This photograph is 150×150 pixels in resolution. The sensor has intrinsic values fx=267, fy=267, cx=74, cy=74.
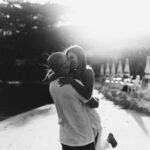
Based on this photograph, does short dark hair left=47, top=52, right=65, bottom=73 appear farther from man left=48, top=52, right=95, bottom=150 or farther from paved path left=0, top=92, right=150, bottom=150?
paved path left=0, top=92, right=150, bottom=150

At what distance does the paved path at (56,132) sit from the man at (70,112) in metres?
2.75

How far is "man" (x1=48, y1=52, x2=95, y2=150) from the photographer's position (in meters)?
2.14

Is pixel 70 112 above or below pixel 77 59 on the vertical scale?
below

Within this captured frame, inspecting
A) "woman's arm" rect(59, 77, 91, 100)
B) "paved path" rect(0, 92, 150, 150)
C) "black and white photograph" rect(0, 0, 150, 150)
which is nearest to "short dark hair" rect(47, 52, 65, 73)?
"woman's arm" rect(59, 77, 91, 100)

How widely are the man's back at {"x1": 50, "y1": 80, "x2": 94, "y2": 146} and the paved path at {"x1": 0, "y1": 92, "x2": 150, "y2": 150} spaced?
2.76 m

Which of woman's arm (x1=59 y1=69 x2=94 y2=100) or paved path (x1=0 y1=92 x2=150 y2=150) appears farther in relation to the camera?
paved path (x1=0 y1=92 x2=150 y2=150)

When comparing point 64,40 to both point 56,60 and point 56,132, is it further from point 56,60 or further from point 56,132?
point 56,60

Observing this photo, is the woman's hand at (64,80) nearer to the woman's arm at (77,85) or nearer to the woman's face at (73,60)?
the woman's arm at (77,85)

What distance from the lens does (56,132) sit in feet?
20.6

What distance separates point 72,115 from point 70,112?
1.2 inches

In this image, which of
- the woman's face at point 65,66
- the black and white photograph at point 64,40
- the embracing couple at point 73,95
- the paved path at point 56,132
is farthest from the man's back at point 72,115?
the black and white photograph at point 64,40

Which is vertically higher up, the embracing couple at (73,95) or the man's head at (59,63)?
the man's head at (59,63)

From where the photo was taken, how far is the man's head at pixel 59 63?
2.13 m

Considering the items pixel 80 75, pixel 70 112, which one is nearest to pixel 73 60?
pixel 80 75
